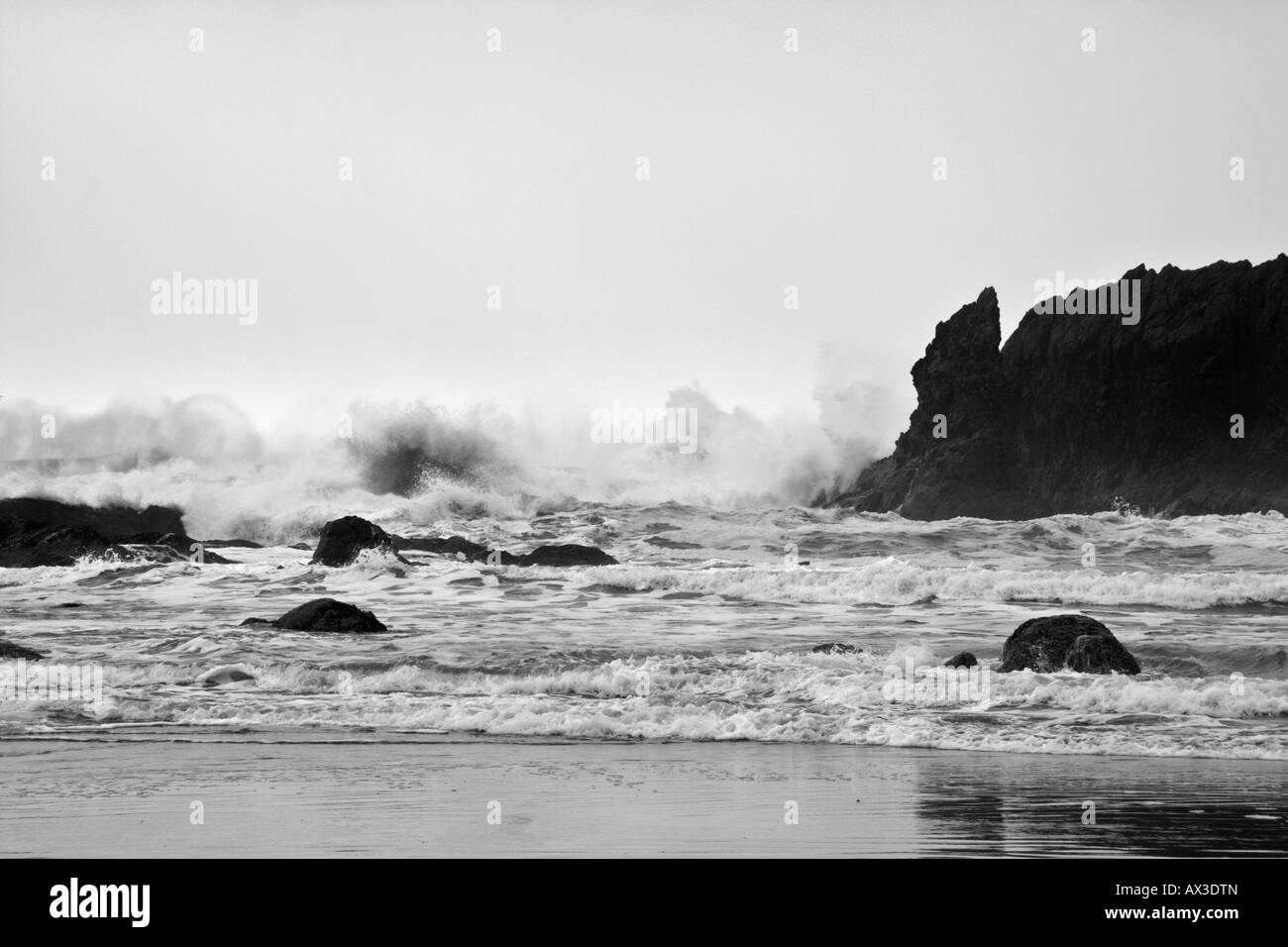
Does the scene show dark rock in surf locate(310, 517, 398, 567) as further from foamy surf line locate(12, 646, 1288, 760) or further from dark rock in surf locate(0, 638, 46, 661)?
foamy surf line locate(12, 646, 1288, 760)

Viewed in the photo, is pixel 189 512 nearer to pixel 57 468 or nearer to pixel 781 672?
pixel 57 468

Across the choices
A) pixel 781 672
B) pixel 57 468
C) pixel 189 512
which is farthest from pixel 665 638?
pixel 57 468

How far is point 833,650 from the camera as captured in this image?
15.2 metres

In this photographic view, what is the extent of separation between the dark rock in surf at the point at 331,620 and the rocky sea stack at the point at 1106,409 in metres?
66.4

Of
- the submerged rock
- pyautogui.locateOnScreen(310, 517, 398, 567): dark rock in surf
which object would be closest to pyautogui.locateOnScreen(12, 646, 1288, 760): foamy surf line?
the submerged rock

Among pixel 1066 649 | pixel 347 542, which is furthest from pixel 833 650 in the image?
pixel 347 542

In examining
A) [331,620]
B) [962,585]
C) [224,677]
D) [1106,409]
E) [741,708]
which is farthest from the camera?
[1106,409]

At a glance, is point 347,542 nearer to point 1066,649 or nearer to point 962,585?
point 962,585

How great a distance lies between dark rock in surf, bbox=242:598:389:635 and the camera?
1755 cm

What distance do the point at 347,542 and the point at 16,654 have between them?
1573 centimetres

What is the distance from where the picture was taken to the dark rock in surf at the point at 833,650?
49.5 feet

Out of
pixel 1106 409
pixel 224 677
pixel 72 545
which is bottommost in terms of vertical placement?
pixel 224 677

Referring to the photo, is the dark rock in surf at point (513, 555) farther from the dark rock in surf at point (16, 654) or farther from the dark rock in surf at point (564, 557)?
the dark rock in surf at point (16, 654)
